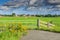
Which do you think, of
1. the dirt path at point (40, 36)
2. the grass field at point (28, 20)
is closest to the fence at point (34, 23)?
the grass field at point (28, 20)

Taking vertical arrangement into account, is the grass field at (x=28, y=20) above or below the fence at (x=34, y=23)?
above

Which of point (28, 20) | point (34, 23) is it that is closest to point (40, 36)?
point (28, 20)

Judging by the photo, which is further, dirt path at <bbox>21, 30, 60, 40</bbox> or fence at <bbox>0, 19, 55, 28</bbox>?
fence at <bbox>0, 19, 55, 28</bbox>

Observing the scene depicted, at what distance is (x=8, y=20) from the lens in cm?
1500

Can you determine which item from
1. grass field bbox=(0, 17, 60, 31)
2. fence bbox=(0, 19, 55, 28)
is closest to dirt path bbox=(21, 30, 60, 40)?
grass field bbox=(0, 17, 60, 31)

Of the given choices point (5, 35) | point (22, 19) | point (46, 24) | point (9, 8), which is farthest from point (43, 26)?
point (5, 35)

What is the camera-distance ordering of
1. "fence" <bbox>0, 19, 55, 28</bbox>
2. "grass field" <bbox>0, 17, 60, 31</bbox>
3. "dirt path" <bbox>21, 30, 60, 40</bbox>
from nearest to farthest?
"dirt path" <bbox>21, 30, 60, 40</bbox> → "grass field" <bbox>0, 17, 60, 31</bbox> → "fence" <bbox>0, 19, 55, 28</bbox>

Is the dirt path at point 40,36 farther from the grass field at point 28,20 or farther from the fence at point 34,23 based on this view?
the fence at point 34,23

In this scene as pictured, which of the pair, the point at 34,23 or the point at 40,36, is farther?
the point at 34,23

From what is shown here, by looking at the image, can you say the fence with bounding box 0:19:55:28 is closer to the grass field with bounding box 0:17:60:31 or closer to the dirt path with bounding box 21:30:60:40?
the grass field with bounding box 0:17:60:31

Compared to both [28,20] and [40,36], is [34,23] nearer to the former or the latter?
[28,20]

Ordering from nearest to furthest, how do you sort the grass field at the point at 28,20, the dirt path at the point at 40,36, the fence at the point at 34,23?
1. the dirt path at the point at 40,36
2. the grass field at the point at 28,20
3. the fence at the point at 34,23

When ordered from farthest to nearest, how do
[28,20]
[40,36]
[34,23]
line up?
[34,23] < [28,20] < [40,36]

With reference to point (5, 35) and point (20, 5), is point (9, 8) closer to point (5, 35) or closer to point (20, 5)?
point (20, 5)
